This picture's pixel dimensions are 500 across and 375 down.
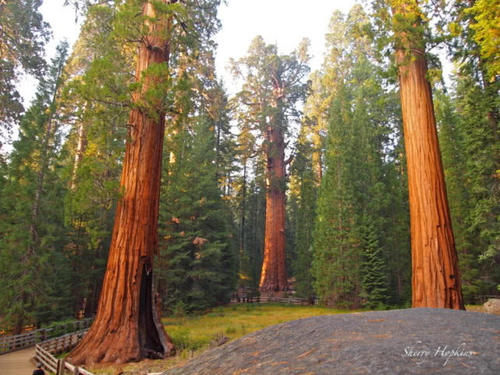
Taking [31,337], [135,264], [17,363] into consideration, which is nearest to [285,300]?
[31,337]

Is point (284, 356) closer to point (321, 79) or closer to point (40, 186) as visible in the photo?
point (40, 186)

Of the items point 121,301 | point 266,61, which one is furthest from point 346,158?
point 121,301

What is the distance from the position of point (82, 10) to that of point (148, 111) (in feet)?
15.3

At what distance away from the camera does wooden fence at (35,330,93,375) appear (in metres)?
6.88

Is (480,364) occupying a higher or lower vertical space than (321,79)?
lower

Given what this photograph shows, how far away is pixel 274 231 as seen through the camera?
28281 mm

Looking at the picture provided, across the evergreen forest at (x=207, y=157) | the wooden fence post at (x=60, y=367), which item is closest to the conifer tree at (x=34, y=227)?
the evergreen forest at (x=207, y=157)

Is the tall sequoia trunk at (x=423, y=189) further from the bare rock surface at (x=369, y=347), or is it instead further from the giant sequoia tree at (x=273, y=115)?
the giant sequoia tree at (x=273, y=115)

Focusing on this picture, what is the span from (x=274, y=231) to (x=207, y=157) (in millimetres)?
9556

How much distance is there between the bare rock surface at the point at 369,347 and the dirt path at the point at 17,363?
9352 millimetres

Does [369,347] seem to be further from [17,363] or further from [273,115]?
[273,115]

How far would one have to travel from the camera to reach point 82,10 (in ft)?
33.7

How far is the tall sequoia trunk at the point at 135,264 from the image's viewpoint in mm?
7645

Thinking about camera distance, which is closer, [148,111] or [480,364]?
[480,364]
